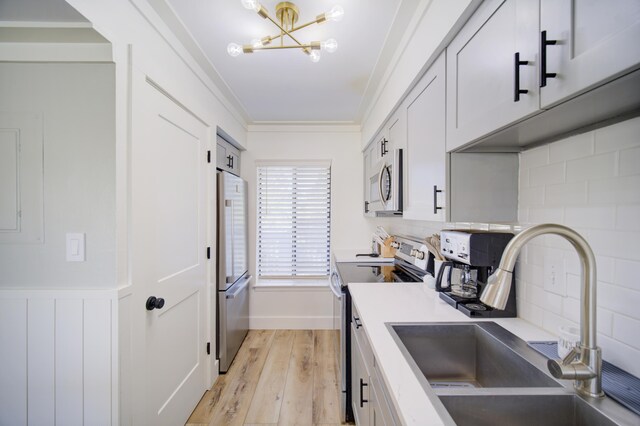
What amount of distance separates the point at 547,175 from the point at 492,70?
48 cm

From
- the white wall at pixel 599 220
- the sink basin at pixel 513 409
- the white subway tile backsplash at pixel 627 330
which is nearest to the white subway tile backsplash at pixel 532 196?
the white wall at pixel 599 220

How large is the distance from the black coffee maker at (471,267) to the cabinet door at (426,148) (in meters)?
0.15

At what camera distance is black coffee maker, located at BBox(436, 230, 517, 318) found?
1.21m

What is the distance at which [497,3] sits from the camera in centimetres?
88

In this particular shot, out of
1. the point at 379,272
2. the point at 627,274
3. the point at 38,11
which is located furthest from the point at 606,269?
the point at 38,11

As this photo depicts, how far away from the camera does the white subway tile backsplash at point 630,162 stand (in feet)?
2.59

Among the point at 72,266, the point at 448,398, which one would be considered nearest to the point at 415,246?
the point at 448,398

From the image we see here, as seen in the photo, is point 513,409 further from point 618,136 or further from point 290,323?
point 290,323

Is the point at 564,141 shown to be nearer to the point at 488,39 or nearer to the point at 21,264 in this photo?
the point at 488,39

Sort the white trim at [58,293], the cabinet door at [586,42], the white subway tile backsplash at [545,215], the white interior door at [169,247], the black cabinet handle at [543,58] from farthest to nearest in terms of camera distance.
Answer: the white interior door at [169,247] → the white trim at [58,293] → the white subway tile backsplash at [545,215] → the black cabinet handle at [543,58] → the cabinet door at [586,42]

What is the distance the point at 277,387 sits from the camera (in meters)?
2.31

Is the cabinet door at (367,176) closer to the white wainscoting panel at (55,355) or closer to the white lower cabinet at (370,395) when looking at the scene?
the white lower cabinet at (370,395)

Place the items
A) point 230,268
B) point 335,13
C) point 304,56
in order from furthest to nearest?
point 230,268 < point 304,56 < point 335,13

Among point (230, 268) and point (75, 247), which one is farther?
point (230, 268)
